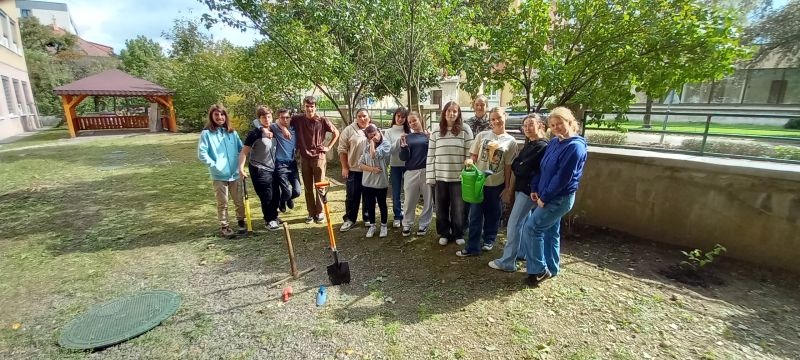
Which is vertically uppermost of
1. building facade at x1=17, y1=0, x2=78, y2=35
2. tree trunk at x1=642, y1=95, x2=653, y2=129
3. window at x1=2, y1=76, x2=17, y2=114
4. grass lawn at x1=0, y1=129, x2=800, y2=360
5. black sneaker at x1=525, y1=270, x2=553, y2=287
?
building facade at x1=17, y1=0, x2=78, y2=35

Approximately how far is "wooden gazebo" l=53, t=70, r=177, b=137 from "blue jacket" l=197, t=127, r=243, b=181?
17.4 m

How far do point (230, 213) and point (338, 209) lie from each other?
5.85ft

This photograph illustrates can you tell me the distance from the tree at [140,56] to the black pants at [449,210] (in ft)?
107

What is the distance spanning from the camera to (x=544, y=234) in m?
3.42

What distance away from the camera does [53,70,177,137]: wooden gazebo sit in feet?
57.0

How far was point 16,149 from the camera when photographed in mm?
13172

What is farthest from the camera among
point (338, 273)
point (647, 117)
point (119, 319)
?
point (647, 117)

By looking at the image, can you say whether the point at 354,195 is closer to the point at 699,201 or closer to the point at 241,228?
the point at 241,228

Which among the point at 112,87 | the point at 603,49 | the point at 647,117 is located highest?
the point at 112,87

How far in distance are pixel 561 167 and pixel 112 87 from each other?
2273 cm

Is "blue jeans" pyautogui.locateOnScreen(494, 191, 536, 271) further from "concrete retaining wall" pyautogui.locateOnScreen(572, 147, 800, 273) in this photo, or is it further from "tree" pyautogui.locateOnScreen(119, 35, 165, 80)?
"tree" pyautogui.locateOnScreen(119, 35, 165, 80)

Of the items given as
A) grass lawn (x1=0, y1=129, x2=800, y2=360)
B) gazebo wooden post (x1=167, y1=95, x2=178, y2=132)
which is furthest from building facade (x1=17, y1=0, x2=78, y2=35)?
grass lawn (x1=0, y1=129, x2=800, y2=360)

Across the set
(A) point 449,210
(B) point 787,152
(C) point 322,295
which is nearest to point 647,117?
(B) point 787,152

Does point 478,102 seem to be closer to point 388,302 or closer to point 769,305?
point 388,302
